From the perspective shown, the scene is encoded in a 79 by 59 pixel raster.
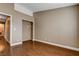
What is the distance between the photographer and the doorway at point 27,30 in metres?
5.76

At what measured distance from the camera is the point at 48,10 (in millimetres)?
4848

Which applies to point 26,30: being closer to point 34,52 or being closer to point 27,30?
point 27,30

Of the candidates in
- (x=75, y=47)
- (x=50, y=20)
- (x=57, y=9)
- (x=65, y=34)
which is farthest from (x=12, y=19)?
(x=75, y=47)

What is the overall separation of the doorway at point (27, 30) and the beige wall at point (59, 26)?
0.91 metres

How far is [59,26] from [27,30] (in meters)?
3.10

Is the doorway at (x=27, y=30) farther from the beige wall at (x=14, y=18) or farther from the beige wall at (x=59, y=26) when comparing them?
the beige wall at (x=14, y=18)

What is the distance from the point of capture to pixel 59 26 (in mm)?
4254

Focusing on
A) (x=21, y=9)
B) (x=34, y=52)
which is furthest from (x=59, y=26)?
(x=21, y=9)

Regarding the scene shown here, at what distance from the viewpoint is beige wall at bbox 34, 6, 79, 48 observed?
3654mm

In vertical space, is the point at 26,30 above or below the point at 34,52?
above

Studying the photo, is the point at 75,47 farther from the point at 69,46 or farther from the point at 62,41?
the point at 62,41

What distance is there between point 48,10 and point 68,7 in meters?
1.45

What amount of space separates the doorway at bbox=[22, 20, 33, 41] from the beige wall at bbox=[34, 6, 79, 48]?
913 millimetres

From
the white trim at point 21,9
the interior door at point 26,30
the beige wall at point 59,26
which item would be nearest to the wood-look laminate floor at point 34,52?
the beige wall at point 59,26
